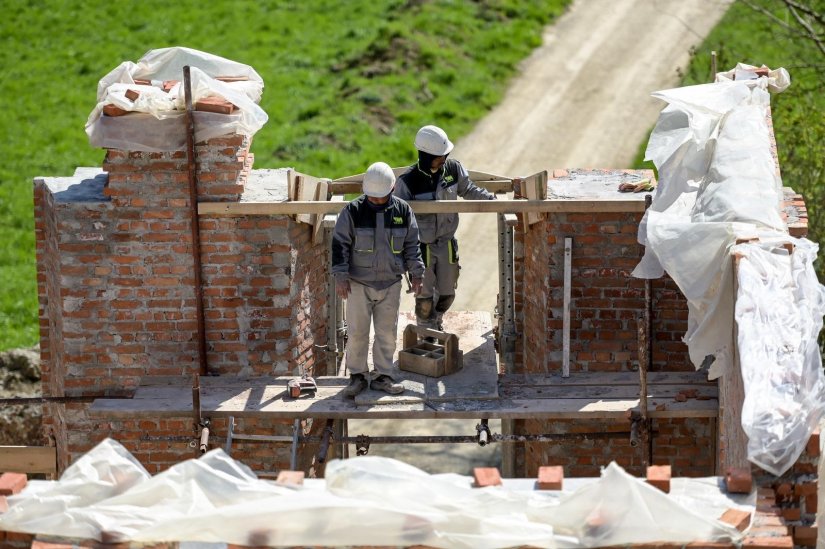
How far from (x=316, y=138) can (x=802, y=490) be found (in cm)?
1560

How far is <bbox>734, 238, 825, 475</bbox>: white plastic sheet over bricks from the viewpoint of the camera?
7.50 metres

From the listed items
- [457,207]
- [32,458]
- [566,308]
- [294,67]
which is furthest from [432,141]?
[294,67]

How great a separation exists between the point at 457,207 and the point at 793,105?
885 cm

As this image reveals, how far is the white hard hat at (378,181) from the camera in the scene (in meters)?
9.93

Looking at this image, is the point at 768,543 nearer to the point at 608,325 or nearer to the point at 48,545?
the point at 48,545

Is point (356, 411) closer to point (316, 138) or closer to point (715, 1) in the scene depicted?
point (316, 138)

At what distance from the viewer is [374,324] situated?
Answer: 10.6m

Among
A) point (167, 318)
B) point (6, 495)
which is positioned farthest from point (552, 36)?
point (6, 495)

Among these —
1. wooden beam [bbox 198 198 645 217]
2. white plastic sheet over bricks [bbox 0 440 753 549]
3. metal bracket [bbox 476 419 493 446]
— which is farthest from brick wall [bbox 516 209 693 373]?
white plastic sheet over bricks [bbox 0 440 753 549]

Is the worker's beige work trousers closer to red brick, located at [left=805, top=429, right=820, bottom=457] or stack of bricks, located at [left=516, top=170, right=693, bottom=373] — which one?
stack of bricks, located at [left=516, top=170, right=693, bottom=373]

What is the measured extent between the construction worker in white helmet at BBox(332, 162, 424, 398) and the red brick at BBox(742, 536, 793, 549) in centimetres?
393

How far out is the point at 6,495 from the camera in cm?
736

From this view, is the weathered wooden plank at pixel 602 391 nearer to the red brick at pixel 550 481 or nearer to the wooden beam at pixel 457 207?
the wooden beam at pixel 457 207

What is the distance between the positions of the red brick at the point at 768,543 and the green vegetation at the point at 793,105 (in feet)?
30.8
